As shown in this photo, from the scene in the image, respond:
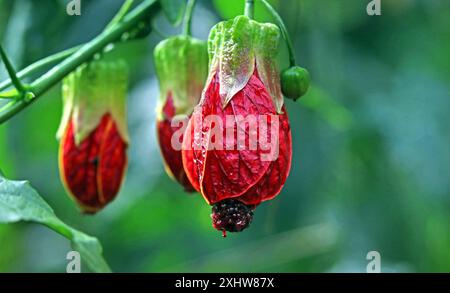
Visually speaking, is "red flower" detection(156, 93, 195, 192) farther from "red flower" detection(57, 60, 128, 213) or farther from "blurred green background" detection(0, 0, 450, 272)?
"blurred green background" detection(0, 0, 450, 272)

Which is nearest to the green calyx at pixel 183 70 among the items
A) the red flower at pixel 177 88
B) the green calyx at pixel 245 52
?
the red flower at pixel 177 88

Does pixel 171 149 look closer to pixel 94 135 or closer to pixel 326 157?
pixel 94 135

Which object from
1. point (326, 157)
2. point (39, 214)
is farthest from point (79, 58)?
point (326, 157)

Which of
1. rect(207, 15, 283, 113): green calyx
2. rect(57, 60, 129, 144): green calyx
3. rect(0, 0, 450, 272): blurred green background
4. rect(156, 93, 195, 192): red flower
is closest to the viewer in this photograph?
rect(207, 15, 283, 113): green calyx

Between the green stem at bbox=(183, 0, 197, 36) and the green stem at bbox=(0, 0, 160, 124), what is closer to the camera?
the green stem at bbox=(0, 0, 160, 124)

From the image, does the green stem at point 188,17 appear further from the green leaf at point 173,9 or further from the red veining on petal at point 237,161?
the red veining on petal at point 237,161

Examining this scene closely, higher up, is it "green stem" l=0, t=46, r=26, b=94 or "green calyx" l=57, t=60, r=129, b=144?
"green stem" l=0, t=46, r=26, b=94

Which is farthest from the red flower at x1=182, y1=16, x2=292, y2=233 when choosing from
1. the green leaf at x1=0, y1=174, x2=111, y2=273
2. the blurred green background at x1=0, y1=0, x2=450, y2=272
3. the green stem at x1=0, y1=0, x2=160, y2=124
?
the blurred green background at x1=0, y1=0, x2=450, y2=272
